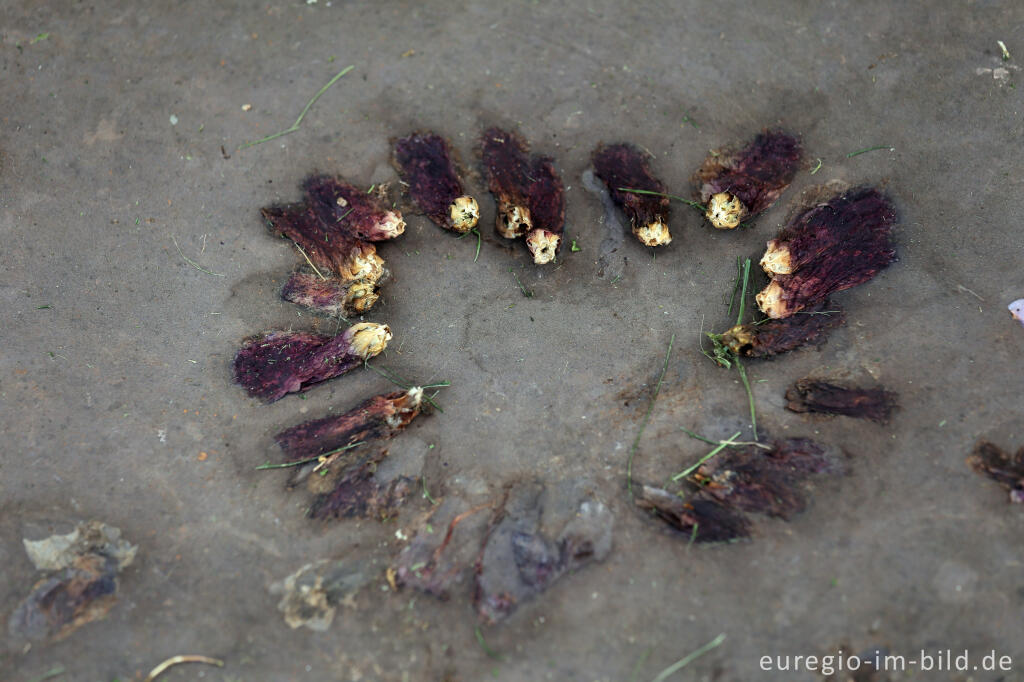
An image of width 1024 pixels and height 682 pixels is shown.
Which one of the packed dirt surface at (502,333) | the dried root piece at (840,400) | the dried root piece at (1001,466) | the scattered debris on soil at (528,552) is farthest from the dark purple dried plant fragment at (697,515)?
the dried root piece at (1001,466)

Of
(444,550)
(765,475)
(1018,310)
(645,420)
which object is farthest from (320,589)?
(1018,310)

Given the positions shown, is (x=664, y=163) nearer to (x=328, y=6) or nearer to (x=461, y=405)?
(x=461, y=405)

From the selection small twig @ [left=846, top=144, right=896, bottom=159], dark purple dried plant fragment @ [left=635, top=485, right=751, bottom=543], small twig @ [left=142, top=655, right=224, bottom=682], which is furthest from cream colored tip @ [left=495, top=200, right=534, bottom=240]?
small twig @ [left=142, top=655, right=224, bottom=682]

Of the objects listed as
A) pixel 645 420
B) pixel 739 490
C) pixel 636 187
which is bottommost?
pixel 739 490

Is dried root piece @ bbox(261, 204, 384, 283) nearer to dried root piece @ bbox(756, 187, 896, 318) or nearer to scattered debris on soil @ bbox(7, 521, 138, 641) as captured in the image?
scattered debris on soil @ bbox(7, 521, 138, 641)

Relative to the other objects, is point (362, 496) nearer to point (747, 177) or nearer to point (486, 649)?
point (486, 649)
